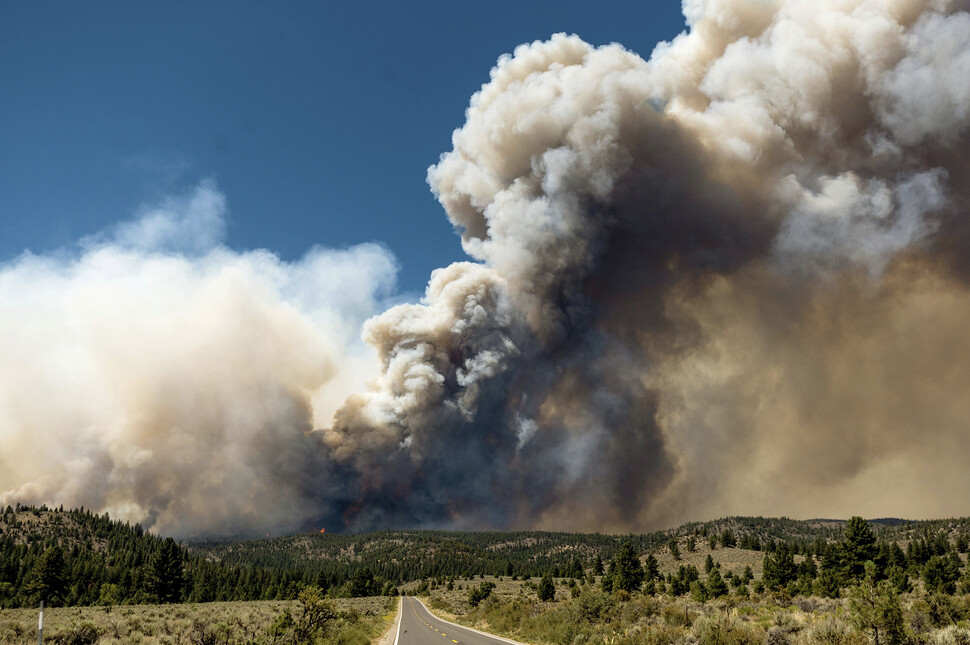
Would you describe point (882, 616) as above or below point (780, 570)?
above

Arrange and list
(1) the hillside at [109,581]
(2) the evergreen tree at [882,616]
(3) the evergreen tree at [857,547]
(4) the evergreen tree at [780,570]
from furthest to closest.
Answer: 1. (1) the hillside at [109,581]
2. (4) the evergreen tree at [780,570]
3. (3) the evergreen tree at [857,547]
4. (2) the evergreen tree at [882,616]

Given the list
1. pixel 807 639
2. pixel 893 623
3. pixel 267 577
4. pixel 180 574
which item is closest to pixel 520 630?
pixel 807 639

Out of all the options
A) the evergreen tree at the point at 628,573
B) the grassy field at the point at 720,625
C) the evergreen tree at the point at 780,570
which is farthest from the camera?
the evergreen tree at the point at 628,573

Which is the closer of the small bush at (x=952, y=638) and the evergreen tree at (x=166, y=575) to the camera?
the small bush at (x=952, y=638)

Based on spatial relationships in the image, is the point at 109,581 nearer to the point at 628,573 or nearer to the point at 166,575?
the point at 166,575

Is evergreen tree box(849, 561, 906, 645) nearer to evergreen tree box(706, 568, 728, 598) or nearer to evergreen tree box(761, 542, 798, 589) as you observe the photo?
evergreen tree box(706, 568, 728, 598)

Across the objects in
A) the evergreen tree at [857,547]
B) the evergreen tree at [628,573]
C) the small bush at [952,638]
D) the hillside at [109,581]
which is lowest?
the hillside at [109,581]

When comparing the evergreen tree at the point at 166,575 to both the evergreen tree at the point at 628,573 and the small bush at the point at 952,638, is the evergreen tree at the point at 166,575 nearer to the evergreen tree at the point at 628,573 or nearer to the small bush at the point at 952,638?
the evergreen tree at the point at 628,573

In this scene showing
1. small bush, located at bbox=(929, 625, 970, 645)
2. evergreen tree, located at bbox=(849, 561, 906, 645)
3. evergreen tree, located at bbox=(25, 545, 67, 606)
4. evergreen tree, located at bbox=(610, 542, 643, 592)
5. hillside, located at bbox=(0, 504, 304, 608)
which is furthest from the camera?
hillside, located at bbox=(0, 504, 304, 608)

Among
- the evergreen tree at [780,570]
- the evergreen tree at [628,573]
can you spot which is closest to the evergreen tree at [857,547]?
the evergreen tree at [780,570]

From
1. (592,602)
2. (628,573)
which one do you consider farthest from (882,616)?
(628,573)

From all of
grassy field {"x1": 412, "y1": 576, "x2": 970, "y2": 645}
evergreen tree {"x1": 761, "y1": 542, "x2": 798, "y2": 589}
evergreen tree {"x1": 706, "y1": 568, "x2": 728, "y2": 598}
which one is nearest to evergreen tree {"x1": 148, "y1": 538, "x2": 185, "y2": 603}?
grassy field {"x1": 412, "y1": 576, "x2": 970, "y2": 645}

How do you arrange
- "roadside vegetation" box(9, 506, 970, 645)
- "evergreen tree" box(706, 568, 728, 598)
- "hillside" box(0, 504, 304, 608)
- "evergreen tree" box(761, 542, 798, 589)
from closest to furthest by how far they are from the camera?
"roadside vegetation" box(9, 506, 970, 645) → "evergreen tree" box(706, 568, 728, 598) → "evergreen tree" box(761, 542, 798, 589) → "hillside" box(0, 504, 304, 608)

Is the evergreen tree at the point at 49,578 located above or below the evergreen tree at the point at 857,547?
below
